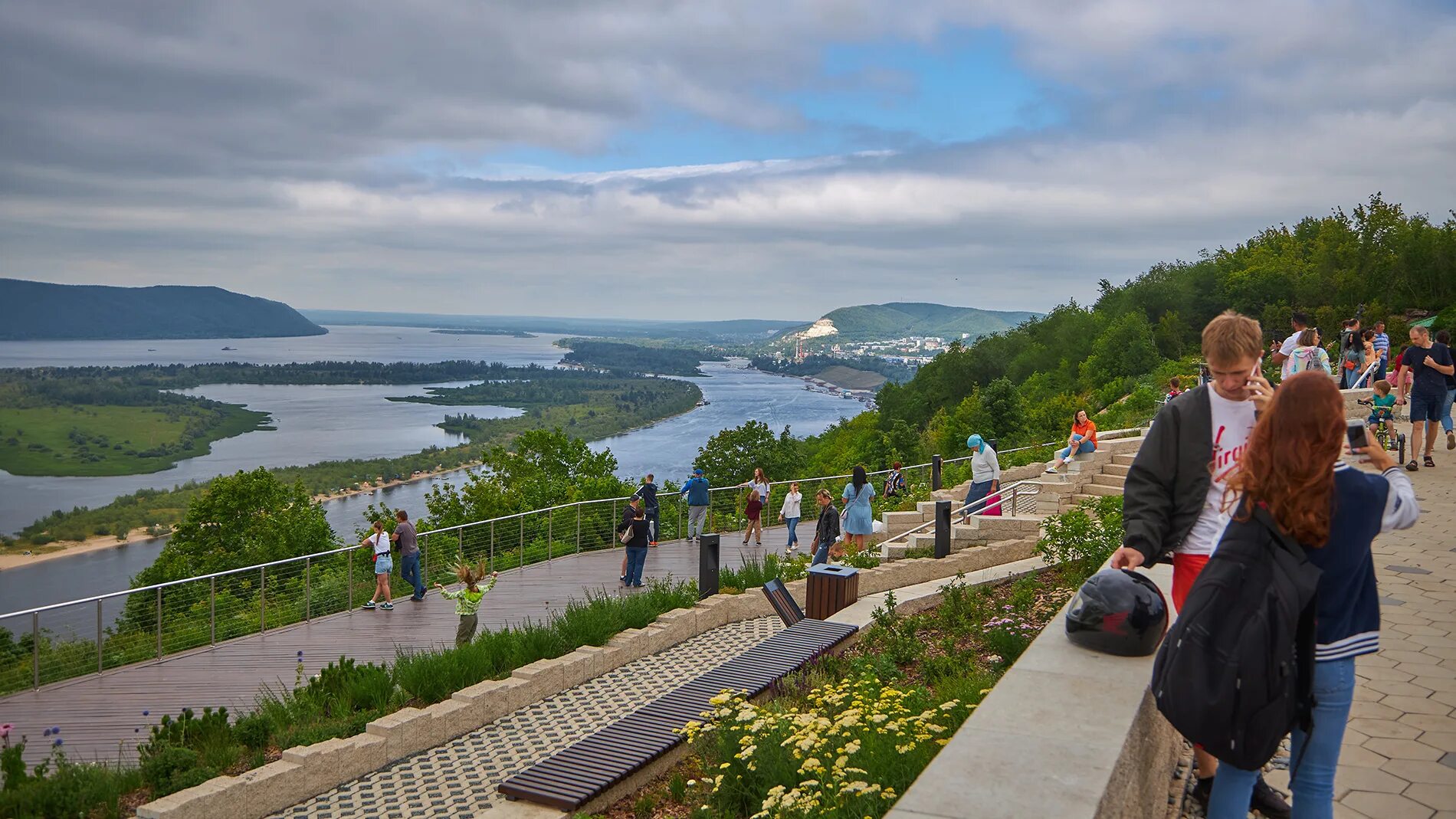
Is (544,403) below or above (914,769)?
below

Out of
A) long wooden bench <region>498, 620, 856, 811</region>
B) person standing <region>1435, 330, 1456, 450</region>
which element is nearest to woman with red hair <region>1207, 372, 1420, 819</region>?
long wooden bench <region>498, 620, 856, 811</region>

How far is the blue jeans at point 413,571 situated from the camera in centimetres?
1569

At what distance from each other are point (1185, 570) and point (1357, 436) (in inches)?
40.0

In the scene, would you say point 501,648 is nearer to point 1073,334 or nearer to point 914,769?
point 914,769

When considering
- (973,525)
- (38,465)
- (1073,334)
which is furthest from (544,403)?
(973,525)

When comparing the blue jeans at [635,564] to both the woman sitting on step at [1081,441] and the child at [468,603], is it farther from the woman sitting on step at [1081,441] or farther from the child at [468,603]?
the woman sitting on step at [1081,441]

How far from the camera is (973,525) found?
14711 millimetres

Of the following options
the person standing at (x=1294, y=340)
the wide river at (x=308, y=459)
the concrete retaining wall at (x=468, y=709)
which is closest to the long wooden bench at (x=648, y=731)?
the concrete retaining wall at (x=468, y=709)

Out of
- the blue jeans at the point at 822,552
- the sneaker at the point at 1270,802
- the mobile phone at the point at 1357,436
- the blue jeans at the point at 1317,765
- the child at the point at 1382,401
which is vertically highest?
the mobile phone at the point at 1357,436

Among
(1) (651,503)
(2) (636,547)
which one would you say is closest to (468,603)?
(2) (636,547)

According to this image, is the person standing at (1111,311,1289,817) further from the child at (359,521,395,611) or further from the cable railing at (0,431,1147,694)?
the child at (359,521,395,611)

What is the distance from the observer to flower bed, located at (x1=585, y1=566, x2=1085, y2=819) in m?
4.95

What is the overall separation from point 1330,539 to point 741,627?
10206 millimetres

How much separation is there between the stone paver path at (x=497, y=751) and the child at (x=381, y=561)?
5539 mm
